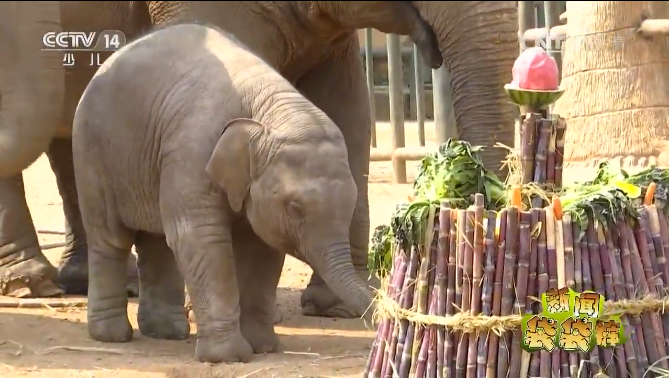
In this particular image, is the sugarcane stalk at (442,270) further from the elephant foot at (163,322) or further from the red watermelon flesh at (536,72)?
the elephant foot at (163,322)

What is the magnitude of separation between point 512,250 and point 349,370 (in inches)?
46.6

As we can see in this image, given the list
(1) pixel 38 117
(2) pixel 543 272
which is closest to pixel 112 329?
(1) pixel 38 117

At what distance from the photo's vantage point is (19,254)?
18.4 feet

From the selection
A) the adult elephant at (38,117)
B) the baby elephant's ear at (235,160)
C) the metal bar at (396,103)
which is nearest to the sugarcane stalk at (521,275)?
the baby elephant's ear at (235,160)

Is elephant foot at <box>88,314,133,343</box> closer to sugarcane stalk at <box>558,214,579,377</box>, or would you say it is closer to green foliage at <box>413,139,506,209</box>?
green foliage at <box>413,139,506,209</box>

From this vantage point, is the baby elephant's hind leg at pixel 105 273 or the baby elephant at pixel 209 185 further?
the baby elephant's hind leg at pixel 105 273

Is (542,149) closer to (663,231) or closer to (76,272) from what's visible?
(663,231)

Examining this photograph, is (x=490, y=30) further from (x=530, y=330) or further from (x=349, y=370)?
(x=530, y=330)

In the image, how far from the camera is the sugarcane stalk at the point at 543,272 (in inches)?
119

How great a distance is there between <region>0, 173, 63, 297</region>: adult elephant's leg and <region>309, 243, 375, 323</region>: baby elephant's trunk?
1.96 metres

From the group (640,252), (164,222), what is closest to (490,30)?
(164,222)

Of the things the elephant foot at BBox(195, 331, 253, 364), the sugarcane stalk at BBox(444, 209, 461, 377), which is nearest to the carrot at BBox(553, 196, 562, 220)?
the sugarcane stalk at BBox(444, 209, 461, 377)

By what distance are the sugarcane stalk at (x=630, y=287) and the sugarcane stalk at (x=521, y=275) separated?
231 millimetres

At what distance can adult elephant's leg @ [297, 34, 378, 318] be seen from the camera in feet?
17.9
